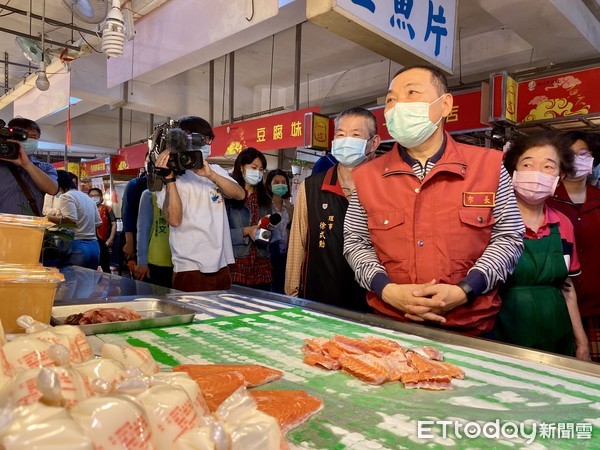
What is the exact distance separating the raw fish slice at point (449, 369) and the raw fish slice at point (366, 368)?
137mm

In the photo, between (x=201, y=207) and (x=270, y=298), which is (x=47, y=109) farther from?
(x=270, y=298)

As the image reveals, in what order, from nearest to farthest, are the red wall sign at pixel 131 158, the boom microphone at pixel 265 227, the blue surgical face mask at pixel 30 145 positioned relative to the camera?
the boom microphone at pixel 265 227
the blue surgical face mask at pixel 30 145
the red wall sign at pixel 131 158

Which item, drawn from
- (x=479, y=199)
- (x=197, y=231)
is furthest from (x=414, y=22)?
(x=197, y=231)

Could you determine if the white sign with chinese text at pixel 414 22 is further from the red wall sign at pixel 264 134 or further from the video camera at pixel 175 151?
the red wall sign at pixel 264 134

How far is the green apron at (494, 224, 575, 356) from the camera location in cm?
208

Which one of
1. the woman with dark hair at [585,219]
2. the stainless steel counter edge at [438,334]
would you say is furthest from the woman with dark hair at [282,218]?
the woman with dark hair at [585,219]

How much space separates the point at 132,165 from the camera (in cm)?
1073

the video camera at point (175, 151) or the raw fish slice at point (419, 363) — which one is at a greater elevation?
the video camera at point (175, 151)

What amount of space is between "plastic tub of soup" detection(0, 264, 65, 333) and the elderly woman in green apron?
5.92 ft

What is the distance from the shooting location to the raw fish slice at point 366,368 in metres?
1.18

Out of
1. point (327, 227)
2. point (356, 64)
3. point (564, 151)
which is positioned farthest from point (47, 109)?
point (564, 151)

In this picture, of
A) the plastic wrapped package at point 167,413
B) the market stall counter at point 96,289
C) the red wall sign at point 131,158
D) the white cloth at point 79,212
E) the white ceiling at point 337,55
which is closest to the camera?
the plastic wrapped package at point 167,413

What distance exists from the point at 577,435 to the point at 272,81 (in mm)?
10635

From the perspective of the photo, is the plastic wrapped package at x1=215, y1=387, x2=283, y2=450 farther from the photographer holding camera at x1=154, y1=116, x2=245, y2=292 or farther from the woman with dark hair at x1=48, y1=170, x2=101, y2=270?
the woman with dark hair at x1=48, y1=170, x2=101, y2=270
